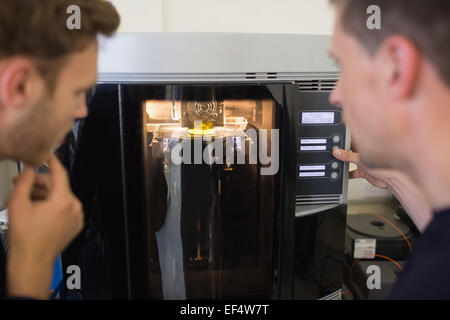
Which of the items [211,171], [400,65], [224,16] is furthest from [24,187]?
[224,16]

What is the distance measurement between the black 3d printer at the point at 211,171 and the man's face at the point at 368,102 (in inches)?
16.2

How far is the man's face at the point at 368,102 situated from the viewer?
50cm

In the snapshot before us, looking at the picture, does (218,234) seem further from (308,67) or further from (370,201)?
(370,201)

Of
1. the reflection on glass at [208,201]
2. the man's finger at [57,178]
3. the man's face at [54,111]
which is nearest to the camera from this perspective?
the man's face at [54,111]

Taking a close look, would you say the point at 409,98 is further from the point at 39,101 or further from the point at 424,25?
the point at 39,101

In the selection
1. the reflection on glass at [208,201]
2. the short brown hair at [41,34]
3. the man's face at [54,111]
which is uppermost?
the short brown hair at [41,34]

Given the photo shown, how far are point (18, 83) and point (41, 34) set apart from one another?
75 mm

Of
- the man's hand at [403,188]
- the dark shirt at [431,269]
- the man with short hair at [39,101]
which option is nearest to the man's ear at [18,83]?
the man with short hair at [39,101]

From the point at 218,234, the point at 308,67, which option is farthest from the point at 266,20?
the point at 218,234

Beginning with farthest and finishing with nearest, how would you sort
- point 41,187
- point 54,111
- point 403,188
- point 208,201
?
point 208,201, point 403,188, point 41,187, point 54,111

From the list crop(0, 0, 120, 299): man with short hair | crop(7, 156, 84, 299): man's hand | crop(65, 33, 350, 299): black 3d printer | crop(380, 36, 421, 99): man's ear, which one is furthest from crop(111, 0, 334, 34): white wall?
crop(380, 36, 421, 99): man's ear

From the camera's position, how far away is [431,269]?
1.60ft

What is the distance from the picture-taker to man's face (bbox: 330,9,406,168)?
0.50m

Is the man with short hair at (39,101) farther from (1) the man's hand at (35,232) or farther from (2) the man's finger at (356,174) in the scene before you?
(2) the man's finger at (356,174)
